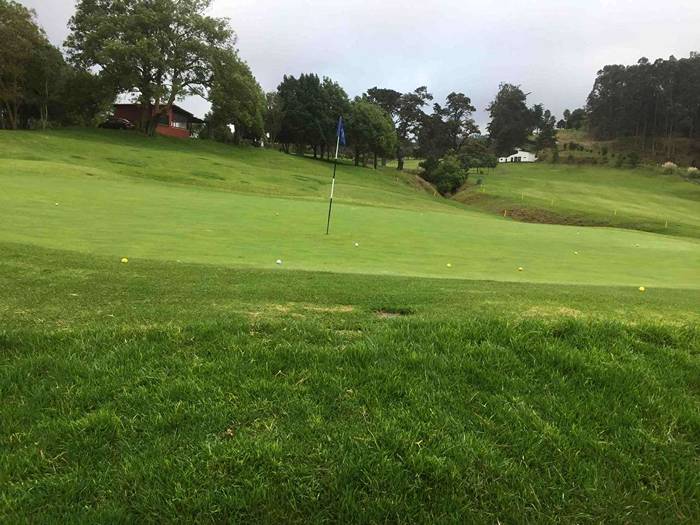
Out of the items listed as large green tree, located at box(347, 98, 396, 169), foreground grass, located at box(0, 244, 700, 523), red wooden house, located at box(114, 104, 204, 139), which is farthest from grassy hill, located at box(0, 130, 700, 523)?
red wooden house, located at box(114, 104, 204, 139)

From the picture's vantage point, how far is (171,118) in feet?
274

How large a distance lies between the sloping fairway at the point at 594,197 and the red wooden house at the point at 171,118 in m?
42.6

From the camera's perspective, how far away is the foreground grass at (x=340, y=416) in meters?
3.25

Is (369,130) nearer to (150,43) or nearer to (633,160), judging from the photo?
(150,43)

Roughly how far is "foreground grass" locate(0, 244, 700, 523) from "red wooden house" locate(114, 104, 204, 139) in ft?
257

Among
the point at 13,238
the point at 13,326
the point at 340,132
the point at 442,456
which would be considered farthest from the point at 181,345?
the point at 340,132

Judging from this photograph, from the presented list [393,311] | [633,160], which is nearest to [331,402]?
[393,311]

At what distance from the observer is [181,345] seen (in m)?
4.86

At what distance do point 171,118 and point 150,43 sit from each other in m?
31.0

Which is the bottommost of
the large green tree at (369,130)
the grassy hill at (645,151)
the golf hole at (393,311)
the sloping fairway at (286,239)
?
the sloping fairway at (286,239)

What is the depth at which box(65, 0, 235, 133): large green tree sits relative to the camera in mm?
53312

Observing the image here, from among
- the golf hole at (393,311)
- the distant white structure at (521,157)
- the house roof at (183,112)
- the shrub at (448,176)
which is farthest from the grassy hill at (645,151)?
the golf hole at (393,311)

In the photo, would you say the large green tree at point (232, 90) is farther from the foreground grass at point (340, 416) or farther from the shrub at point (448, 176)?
the foreground grass at point (340, 416)

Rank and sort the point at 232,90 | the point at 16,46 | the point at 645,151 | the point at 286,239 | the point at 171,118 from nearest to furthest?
the point at 286,239 < the point at 16,46 < the point at 232,90 < the point at 171,118 < the point at 645,151
